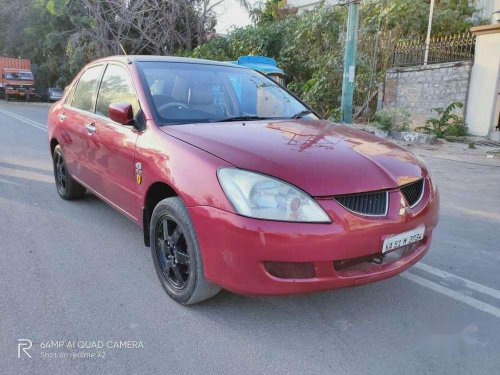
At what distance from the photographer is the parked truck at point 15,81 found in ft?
107

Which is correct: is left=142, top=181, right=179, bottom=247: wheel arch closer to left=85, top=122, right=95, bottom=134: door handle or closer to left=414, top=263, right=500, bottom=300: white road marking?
left=85, top=122, right=95, bottom=134: door handle

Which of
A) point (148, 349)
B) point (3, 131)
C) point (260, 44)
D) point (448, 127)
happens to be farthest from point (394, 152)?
point (260, 44)

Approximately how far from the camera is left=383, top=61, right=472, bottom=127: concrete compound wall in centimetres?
1158

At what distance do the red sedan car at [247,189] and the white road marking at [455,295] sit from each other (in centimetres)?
51

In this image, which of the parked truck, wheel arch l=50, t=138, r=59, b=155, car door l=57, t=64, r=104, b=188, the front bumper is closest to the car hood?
the front bumper

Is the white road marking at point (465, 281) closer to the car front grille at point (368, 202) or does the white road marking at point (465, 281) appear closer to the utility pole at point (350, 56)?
the car front grille at point (368, 202)

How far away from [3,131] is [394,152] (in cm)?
1180

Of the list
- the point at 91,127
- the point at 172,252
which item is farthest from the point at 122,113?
the point at 172,252

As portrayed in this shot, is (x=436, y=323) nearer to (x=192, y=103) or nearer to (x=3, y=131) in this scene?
(x=192, y=103)

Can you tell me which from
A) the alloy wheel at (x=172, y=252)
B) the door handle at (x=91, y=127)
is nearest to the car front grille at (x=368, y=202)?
the alloy wheel at (x=172, y=252)

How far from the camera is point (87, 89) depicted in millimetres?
4551

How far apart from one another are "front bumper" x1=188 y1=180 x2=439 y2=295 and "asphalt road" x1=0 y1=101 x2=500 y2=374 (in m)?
0.37

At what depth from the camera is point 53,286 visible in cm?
314

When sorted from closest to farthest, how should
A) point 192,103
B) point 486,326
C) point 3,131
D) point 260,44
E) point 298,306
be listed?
point 486,326
point 298,306
point 192,103
point 3,131
point 260,44
